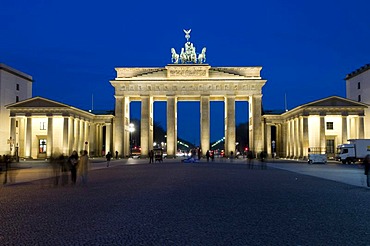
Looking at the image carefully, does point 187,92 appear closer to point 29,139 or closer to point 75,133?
point 75,133

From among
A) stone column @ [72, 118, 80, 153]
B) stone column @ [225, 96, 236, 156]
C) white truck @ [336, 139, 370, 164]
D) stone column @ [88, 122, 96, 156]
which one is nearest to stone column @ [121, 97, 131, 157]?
stone column @ [72, 118, 80, 153]

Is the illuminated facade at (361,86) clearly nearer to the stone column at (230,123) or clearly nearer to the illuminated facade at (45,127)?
the stone column at (230,123)

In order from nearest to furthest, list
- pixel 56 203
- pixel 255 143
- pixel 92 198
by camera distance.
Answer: pixel 56 203
pixel 92 198
pixel 255 143

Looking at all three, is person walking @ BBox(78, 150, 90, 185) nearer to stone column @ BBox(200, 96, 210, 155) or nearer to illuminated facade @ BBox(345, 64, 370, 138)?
stone column @ BBox(200, 96, 210, 155)

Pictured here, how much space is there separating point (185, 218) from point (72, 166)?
14.3 meters

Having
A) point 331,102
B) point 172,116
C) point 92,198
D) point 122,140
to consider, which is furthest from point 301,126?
point 92,198

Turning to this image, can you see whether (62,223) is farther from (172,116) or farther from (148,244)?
(172,116)

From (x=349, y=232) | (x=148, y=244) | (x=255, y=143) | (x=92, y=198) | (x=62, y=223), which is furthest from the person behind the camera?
(x=255, y=143)

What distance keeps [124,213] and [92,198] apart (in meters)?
4.44

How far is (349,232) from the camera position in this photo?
1034 cm

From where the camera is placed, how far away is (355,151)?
187 feet

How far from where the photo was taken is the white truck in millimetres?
56531

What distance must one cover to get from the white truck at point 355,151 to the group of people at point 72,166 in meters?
41.6

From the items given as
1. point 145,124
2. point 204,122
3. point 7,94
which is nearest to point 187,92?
point 204,122
